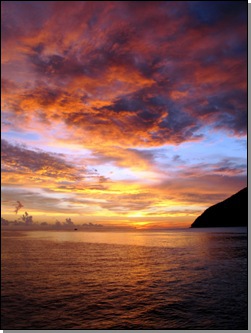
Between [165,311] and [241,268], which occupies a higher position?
[165,311]

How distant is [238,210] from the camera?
188875 mm

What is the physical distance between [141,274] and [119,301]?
1051 cm

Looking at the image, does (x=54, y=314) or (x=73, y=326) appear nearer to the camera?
(x=73, y=326)

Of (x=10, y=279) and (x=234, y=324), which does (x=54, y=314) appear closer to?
(x=234, y=324)

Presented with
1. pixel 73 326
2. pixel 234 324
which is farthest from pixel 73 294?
pixel 234 324

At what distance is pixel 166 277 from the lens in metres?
26.9

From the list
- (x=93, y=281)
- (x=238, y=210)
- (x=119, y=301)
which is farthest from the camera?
(x=238, y=210)

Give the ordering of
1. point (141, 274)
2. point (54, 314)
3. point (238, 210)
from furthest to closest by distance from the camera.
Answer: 1. point (238, 210)
2. point (141, 274)
3. point (54, 314)

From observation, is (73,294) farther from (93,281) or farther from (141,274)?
(141,274)

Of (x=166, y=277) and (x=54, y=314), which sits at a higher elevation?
(x=54, y=314)

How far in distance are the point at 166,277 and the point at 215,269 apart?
7556 millimetres

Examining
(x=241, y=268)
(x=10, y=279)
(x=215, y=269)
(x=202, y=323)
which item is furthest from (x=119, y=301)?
(x=241, y=268)

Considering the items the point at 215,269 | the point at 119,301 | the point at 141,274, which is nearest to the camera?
the point at 119,301

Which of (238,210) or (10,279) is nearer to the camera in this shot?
(10,279)
